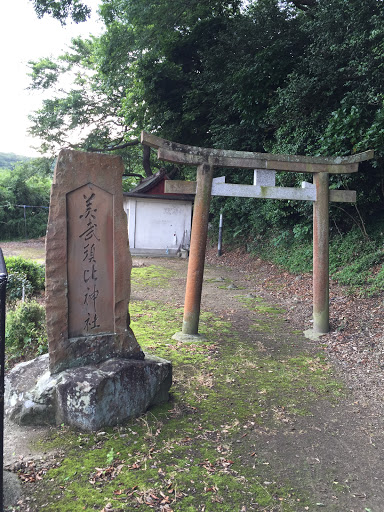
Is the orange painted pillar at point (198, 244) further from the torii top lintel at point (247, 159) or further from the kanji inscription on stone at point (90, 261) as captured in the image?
the kanji inscription on stone at point (90, 261)

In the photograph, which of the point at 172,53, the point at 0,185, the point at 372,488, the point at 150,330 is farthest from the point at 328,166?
the point at 0,185

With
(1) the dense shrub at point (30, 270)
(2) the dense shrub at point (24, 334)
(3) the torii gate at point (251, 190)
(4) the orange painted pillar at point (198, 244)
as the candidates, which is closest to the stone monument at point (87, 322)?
(2) the dense shrub at point (24, 334)

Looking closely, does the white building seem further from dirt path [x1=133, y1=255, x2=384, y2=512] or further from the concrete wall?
dirt path [x1=133, y1=255, x2=384, y2=512]

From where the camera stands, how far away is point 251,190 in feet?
20.9

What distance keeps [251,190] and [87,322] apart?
359 centimetres

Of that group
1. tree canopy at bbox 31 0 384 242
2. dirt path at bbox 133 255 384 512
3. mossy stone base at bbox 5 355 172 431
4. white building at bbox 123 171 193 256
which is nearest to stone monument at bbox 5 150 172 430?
mossy stone base at bbox 5 355 172 431

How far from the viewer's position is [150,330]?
6.75 metres

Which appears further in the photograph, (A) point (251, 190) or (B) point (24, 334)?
(A) point (251, 190)

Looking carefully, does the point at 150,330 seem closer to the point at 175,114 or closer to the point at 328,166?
the point at 328,166

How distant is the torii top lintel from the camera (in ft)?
19.1

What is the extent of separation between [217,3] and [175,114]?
14.1ft

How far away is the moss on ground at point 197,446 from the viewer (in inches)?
108

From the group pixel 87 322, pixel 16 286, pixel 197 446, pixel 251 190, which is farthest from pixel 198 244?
pixel 16 286

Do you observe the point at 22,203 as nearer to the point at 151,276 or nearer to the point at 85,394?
the point at 151,276
